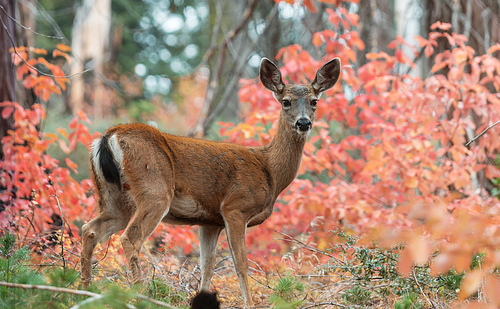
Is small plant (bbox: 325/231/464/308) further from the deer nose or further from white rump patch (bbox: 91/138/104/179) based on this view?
white rump patch (bbox: 91/138/104/179)

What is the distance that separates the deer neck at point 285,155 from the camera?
4.24 metres

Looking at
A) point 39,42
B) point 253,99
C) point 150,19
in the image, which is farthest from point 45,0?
point 253,99

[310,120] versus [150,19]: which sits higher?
A: [150,19]

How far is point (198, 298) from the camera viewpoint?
2400 mm

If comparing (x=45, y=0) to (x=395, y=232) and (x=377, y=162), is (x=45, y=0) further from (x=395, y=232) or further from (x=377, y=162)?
(x=395, y=232)

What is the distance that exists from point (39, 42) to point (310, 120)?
1815cm

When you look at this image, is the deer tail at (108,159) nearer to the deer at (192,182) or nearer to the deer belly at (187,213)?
the deer at (192,182)

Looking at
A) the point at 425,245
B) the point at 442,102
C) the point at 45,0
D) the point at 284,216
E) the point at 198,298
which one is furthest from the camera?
the point at 45,0

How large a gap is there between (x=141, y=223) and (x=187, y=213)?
1.55 ft

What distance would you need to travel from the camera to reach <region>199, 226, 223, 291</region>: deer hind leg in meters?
4.08

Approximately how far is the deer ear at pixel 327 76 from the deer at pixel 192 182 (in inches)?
3.4

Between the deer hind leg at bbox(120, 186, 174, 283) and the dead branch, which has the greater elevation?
the dead branch

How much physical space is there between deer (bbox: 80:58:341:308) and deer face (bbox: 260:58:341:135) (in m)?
0.01

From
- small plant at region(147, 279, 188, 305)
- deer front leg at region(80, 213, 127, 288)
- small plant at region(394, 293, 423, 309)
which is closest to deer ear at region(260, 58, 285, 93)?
deer front leg at region(80, 213, 127, 288)
